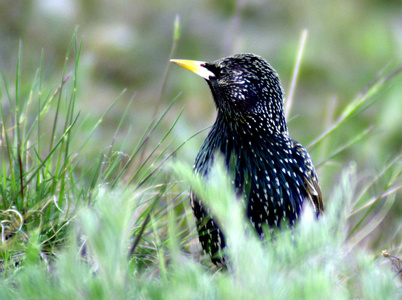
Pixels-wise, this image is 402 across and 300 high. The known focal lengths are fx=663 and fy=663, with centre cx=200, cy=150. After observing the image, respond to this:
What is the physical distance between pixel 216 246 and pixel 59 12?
87.7 inches

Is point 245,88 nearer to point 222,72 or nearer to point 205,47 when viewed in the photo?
point 222,72

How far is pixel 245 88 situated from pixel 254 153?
30 centimetres

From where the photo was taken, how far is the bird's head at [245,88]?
2518mm

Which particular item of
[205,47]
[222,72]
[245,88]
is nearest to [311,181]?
[245,88]

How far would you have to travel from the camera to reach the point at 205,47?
475 centimetres

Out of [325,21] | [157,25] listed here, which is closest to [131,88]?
[157,25]

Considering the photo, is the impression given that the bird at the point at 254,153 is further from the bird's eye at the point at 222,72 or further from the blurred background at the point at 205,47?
the blurred background at the point at 205,47

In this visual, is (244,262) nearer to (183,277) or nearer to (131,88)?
(183,277)

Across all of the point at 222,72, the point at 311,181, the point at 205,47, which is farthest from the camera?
the point at 205,47

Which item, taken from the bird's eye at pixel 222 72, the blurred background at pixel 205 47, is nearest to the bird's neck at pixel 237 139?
the bird's eye at pixel 222 72

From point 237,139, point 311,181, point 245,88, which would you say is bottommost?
point 311,181

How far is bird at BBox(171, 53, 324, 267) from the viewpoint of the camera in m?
2.31

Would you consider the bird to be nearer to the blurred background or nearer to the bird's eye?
the bird's eye

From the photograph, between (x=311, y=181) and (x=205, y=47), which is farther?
(x=205, y=47)
